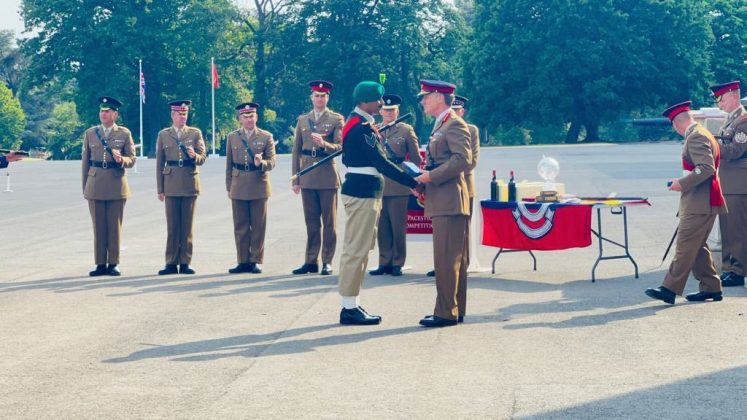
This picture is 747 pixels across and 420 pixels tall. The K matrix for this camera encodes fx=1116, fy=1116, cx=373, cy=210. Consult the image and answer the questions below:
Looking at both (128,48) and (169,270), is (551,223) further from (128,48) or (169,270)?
(128,48)

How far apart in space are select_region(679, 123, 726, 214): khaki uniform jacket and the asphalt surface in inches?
35.5

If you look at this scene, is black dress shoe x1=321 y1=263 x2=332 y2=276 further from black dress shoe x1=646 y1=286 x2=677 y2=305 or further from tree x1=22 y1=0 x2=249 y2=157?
tree x1=22 y1=0 x2=249 y2=157

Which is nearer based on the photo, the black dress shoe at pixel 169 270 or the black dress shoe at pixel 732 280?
the black dress shoe at pixel 732 280

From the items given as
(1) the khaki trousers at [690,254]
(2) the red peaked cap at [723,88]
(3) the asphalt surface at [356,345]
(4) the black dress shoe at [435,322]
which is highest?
(2) the red peaked cap at [723,88]

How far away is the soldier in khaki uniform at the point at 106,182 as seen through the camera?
1265 cm

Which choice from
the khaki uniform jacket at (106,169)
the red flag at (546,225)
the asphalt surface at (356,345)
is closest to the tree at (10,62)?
the asphalt surface at (356,345)

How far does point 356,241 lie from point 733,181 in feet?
14.3

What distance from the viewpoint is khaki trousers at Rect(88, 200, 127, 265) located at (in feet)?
41.5

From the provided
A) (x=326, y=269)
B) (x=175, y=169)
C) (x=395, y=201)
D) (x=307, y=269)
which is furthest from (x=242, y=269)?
(x=395, y=201)

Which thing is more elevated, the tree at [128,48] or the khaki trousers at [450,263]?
the tree at [128,48]

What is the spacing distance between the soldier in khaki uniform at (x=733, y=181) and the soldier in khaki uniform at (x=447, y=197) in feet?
11.1

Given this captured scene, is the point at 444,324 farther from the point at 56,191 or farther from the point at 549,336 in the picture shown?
the point at 56,191

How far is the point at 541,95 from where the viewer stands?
A: 247ft

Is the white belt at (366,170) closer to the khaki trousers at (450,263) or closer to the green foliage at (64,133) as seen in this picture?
the khaki trousers at (450,263)
